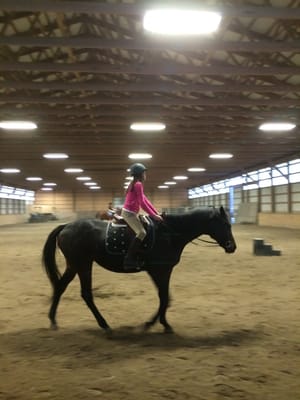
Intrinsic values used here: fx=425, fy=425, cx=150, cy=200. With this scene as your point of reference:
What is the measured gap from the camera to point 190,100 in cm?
1232

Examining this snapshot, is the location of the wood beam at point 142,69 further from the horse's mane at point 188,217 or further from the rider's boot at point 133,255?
the rider's boot at point 133,255

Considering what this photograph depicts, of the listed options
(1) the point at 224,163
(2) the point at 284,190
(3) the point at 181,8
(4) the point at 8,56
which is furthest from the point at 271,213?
(3) the point at 181,8

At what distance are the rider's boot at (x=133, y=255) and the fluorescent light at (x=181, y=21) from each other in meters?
3.42

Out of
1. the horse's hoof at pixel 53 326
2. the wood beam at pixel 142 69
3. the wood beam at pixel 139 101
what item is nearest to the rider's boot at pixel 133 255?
the horse's hoof at pixel 53 326

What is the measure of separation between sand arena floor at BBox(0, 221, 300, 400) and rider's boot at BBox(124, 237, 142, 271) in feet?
2.76

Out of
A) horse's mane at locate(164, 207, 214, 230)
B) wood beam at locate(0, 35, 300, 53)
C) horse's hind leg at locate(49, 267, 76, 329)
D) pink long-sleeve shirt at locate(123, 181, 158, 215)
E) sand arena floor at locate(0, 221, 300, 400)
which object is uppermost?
wood beam at locate(0, 35, 300, 53)

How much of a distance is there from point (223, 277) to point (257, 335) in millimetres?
4543

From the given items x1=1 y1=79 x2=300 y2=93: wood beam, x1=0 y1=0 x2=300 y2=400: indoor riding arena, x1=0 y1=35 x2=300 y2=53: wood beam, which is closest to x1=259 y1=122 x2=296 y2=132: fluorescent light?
x1=0 y1=0 x2=300 y2=400: indoor riding arena

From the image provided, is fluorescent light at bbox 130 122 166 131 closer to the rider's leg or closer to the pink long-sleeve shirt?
the pink long-sleeve shirt

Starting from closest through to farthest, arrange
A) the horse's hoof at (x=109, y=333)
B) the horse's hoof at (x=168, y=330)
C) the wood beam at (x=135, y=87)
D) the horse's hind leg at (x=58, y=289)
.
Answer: the horse's hoof at (x=109, y=333), the horse's hoof at (x=168, y=330), the horse's hind leg at (x=58, y=289), the wood beam at (x=135, y=87)

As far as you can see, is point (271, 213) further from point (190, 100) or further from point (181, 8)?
point (181, 8)

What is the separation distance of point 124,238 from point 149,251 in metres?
0.38

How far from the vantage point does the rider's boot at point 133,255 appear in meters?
5.53

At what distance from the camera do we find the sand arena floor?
12.1 feet
